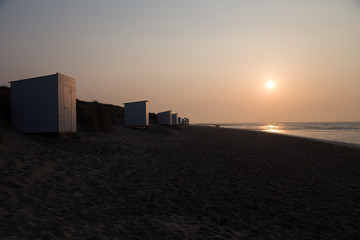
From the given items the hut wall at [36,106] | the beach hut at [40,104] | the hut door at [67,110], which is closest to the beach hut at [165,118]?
the hut door at [67,110]

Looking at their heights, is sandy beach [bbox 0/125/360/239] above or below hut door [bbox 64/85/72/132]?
below

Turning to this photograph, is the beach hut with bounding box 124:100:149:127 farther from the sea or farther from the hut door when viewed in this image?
the sea

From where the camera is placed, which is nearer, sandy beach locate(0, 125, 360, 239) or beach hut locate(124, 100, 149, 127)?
sandy beach locate(0, 125, 360, 239)

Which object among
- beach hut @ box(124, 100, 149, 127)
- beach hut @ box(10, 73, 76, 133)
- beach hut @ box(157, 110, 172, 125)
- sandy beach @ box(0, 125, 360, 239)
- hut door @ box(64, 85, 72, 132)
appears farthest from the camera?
beach hut @ box(157, 110, 172, 125)

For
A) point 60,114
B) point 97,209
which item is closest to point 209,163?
point 97,209

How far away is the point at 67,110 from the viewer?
1062 centimetres

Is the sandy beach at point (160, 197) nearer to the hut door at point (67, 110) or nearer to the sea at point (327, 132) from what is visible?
the hut door at point (67, 110)

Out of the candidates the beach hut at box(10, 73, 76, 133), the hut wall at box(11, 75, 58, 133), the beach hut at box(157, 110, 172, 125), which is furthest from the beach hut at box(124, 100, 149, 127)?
the hut wall at box(11, 75, 58, 133)

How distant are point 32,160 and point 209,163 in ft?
19.8

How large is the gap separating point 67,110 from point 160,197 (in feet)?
24.1

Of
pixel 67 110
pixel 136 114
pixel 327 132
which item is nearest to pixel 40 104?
pixel 67 110

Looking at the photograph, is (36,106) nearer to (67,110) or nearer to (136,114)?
(67,110)

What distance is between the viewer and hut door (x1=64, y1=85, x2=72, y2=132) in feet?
34.2

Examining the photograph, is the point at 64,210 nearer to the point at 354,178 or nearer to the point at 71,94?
the point at 71,94
